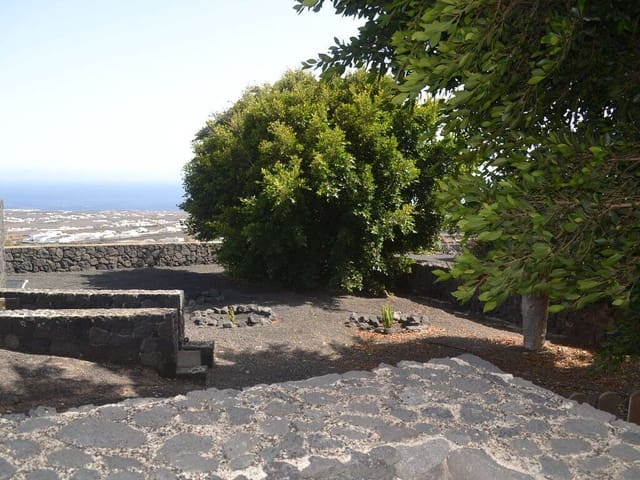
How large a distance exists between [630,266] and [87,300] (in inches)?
345

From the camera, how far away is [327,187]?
1437 cm

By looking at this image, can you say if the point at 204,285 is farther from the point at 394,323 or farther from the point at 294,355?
the point at 294,355

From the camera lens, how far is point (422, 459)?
3252 millimetres

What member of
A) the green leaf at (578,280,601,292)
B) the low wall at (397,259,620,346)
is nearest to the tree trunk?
the low wall at (397,259,620,346)

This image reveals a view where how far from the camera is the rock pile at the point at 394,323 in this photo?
1318cm

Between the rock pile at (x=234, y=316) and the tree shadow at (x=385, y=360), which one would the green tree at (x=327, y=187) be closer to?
the rock pile at (x=234, y=316)

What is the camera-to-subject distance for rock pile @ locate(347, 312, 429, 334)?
13.2 meters

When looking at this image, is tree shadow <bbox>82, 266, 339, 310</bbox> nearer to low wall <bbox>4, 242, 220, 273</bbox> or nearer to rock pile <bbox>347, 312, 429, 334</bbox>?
low wall <bbox>4, 242, 220, 273</bbox>

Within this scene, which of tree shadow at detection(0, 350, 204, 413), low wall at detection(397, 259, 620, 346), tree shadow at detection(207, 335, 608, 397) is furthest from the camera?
low wall at detection(397, 259, 620, 346)

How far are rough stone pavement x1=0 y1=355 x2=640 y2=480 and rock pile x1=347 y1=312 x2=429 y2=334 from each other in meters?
8.90

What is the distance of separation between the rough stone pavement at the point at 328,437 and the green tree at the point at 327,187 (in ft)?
34.6

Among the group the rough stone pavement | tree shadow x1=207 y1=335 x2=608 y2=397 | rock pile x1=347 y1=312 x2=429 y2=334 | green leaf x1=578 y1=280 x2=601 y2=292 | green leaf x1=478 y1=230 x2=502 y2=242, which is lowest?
tree shadow x1=207 y1=335 x2=608 y2=397

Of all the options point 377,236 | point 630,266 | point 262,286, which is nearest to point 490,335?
point 377,236

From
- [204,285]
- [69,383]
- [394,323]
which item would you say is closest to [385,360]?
[394,323]
